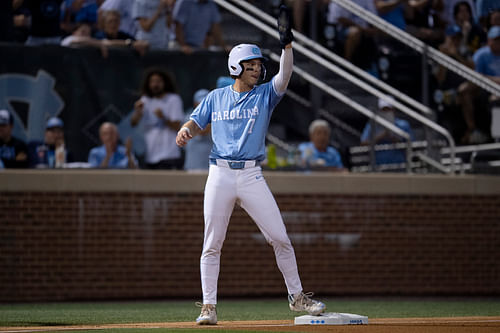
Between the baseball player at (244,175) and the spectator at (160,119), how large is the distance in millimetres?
5062

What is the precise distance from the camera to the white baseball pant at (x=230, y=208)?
7.43 m

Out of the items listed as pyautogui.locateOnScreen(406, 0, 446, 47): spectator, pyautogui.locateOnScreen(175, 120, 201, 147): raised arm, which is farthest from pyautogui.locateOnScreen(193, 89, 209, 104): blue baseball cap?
pyautogui.locateOnScreen(175, 120, 201, 147): raised arm

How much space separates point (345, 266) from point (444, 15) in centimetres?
507

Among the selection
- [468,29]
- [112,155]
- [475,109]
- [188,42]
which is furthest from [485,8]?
[112,155]

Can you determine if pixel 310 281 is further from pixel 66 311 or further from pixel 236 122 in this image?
pixel 236 122

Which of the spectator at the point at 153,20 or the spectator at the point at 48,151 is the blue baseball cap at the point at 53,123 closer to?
the spectator at the point at 48,151

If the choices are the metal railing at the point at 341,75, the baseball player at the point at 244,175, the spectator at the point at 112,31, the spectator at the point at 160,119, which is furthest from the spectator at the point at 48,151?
the baseball player at the point at 244,175

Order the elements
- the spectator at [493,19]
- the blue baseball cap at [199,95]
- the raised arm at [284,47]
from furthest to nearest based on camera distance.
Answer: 1. the spectator at [493,19]
2. the blue baseball cap at [199,95]
3. the raised arm at [284,47]

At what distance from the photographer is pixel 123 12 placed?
13531 millimetres

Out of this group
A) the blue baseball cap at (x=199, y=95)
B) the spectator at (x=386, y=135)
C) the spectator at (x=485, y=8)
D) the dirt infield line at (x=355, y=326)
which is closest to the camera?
the dirt infield line at (x=355, y=326)

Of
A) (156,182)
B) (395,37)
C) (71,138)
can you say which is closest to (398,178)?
(395,37)

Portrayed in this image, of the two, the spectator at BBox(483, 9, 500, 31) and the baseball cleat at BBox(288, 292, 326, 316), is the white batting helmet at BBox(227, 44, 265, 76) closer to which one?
the baseball cleat at BBox(288, 292, 326, 316)

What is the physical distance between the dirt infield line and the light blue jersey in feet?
4.36

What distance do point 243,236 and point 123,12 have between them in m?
3.58
